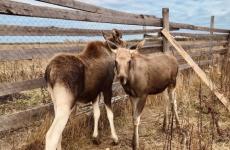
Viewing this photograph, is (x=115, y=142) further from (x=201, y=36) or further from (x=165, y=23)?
(x=201, y=36)

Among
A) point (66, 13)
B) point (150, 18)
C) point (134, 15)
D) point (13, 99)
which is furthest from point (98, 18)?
point (13, 99)

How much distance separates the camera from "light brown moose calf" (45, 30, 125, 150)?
5.17 meters

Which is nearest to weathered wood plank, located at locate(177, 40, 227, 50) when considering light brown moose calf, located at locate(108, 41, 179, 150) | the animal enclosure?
the animal enclosure

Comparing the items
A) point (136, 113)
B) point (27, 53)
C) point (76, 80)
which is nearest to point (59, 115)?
point (76, 80)

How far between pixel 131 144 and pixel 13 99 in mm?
3940

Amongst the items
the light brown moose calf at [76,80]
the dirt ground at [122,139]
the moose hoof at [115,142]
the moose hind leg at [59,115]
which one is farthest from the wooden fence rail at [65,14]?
the moose hoof at [115,142]

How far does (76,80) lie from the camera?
5.46 metres

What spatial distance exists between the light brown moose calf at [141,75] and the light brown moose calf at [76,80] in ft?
1.18

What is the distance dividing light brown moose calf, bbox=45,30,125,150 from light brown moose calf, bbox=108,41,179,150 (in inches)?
14.1

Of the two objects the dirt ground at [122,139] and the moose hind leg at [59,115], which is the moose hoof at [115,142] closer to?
the dirt ground at [122,139]

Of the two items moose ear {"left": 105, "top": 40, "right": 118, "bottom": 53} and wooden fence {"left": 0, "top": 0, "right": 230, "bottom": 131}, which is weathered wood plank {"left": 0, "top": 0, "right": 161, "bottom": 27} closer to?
wooden fence {"left": 0, "top": 0, "right": 230, "bottom": 131}

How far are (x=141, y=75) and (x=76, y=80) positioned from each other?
1445 mm

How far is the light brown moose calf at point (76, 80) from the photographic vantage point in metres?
5.17

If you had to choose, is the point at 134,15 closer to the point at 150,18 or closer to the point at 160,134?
the point at 150,18
